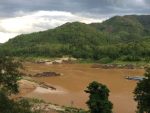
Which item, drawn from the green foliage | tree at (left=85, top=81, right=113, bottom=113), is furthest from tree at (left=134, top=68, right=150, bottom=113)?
the green foliage

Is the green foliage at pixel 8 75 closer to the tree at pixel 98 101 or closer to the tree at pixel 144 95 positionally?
the tree at pixel 144 95

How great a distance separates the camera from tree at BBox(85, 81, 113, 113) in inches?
1750

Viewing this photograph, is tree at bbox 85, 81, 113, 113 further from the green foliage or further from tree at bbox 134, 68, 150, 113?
the green foliage

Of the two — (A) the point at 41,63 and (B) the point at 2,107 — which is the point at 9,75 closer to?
(B) the point at 2,107

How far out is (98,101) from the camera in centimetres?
4453

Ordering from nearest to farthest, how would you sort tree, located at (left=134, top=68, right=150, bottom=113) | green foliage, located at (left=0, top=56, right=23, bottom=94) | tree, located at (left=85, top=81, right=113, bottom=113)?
green foliage, located at (left=0, top=56, right=23, bottom=94) < tree, located at (left=134, top=68, right=150, bottom=113) < tree, located at (left=85, top=81, right=113, bottom=113)

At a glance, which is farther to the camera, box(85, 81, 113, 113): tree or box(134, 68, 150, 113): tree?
box(85, 81, 113, 113): tree

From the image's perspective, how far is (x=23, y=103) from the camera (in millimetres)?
24172

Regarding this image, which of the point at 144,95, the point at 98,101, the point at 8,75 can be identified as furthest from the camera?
the point at 98,101

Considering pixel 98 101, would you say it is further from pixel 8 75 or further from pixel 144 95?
pixel 8 75

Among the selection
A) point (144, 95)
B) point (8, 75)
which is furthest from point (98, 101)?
point (8, 75)

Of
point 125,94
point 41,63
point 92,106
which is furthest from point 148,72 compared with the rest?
point 41,63

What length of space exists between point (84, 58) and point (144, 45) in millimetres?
30351

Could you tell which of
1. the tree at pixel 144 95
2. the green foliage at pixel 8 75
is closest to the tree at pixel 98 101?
the tree at pixel 144 95
